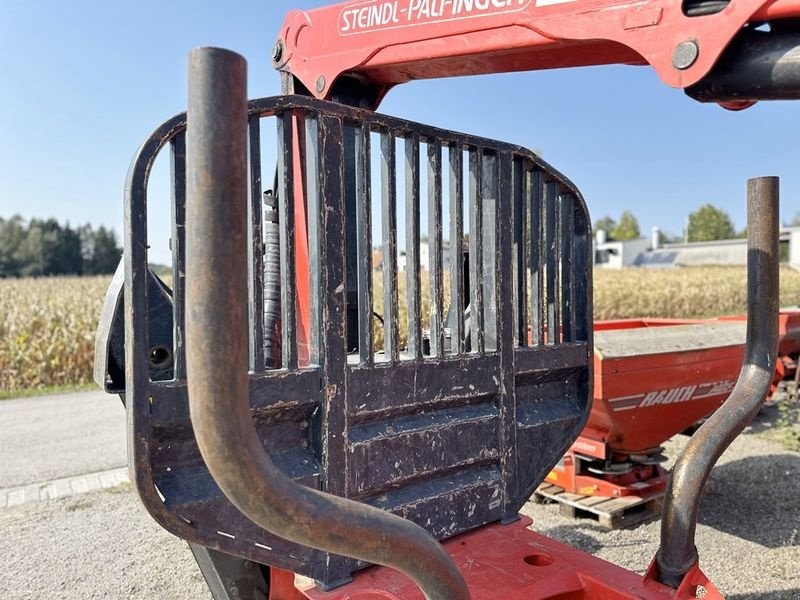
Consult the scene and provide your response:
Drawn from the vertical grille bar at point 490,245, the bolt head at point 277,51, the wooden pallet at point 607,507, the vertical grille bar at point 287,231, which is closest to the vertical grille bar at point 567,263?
the vertical grille bar at point 490,245

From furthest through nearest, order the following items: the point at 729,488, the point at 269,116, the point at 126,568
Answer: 1. the point at 729,488
2. the point at 126,568
3. the point at 269,116

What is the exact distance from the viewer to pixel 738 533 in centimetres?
430

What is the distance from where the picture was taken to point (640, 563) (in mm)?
3861

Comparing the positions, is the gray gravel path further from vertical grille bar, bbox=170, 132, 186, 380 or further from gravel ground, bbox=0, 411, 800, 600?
vertical grille bar, bbox=170, 132, 186, 380

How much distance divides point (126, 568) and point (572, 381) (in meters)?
2.74

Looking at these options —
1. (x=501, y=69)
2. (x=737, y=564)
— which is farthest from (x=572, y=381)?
(x=737, y=564)

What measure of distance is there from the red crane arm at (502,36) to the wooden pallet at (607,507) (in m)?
2.99

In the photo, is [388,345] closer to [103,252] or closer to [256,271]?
[256,271]

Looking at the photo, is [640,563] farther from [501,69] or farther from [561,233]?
[501,69]

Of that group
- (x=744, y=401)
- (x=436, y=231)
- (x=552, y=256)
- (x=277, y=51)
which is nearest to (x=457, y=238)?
(x=436, y=231)

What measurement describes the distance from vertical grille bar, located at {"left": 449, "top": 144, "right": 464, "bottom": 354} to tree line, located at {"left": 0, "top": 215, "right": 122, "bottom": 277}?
6598cm

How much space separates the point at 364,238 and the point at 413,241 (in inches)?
6.8

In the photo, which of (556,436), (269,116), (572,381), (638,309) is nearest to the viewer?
(269,116)

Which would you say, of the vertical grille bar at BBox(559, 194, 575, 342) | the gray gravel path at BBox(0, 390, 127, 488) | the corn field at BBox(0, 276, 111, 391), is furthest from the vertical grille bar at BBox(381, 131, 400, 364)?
the corn field at BBox(0, 276, 111, 391)
